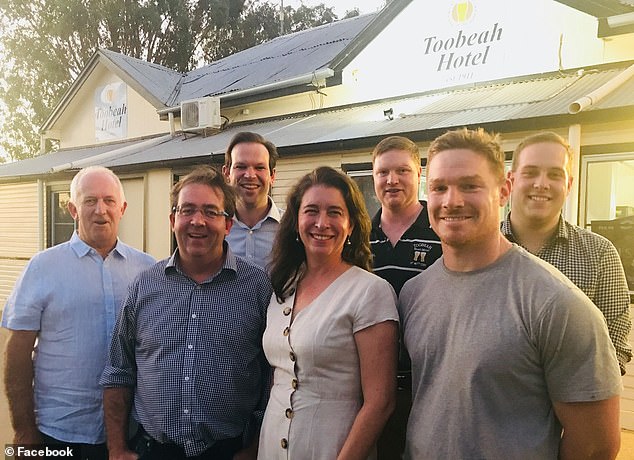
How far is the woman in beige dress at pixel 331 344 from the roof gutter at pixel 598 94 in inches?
148

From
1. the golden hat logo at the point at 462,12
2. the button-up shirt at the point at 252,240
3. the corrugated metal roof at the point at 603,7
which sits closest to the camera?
the button-up shirt at the point at 252,240

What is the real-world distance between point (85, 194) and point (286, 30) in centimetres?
2674

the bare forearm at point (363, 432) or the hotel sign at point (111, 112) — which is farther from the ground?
the hotel sign at point (111, 112)

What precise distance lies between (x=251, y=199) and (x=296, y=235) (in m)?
1.00

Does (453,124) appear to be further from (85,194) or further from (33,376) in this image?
(33,376)

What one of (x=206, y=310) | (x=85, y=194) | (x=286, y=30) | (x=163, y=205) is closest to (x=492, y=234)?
(x=206, y=310)

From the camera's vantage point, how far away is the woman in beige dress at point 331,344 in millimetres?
1902

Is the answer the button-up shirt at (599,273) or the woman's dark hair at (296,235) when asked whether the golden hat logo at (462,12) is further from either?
the woman's dark hair at (296,235)

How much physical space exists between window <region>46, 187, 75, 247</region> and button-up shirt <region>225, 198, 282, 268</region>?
10464 mm

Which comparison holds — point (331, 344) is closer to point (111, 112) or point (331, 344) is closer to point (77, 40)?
point (111, 112)

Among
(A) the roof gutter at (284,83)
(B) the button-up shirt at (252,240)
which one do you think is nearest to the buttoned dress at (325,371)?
(B) the button-up shirt at (252,240)

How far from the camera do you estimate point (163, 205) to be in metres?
10.1

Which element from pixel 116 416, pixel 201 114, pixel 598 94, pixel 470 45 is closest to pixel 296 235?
pixel 116 416

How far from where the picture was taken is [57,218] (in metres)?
12.5
